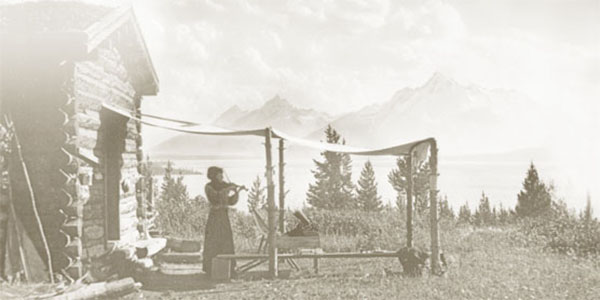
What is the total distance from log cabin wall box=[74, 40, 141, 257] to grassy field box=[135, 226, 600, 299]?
7.15ft

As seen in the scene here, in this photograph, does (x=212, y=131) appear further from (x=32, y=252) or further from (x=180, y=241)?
(x=180, y=241)

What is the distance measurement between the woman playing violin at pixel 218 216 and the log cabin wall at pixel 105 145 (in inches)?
69.5

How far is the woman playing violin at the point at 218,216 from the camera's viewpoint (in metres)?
10.6

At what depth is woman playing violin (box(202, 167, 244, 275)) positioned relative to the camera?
10578 millimetres

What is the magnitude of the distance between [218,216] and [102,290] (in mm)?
3227

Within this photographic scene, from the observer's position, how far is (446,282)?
9.16 metres

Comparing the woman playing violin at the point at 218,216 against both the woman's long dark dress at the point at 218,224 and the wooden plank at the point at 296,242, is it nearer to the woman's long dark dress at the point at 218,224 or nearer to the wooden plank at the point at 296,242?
the woman's long dark dress at the point at 218,224

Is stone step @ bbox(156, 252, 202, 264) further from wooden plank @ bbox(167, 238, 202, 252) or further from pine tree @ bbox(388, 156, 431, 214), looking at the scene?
pine tree @ bbox(388, 156, 431, 214)

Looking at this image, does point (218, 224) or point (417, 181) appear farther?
point (417, 181)

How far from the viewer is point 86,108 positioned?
359 inches

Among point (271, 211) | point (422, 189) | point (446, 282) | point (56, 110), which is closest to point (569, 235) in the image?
point (446, 282)

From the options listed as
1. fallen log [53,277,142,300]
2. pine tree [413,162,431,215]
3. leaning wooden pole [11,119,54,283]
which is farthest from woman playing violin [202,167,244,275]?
pine tree [413,162,431,215]

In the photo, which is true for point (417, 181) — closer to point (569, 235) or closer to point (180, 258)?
point (569, 235)

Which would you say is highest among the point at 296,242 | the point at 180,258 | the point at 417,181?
the point at 417,181
